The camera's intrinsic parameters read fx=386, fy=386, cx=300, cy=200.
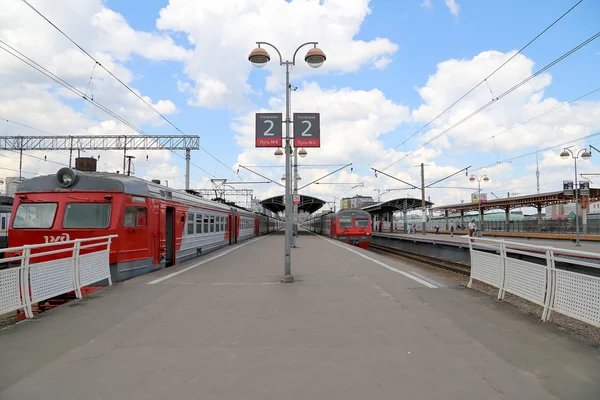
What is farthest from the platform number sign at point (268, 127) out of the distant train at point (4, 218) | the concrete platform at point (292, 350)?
the distant train at point (4, 218)

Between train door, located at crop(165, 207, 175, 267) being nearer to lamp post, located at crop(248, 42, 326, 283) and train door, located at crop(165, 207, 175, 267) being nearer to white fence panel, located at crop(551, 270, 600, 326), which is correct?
lamp post, located at crop(248, 42, 326, 283)

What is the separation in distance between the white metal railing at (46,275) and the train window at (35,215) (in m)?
0.69

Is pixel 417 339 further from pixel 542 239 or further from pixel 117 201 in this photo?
pixel 542 239

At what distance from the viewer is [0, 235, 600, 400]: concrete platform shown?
360cm

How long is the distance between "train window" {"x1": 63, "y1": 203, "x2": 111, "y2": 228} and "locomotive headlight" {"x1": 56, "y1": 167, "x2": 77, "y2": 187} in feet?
1.84

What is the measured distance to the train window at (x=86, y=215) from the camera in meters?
9.09

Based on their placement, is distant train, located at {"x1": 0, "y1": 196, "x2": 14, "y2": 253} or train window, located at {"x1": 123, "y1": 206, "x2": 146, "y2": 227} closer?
train window, located at {"x1": 123, "y1": 206, "x2": 146, "y2": 227}

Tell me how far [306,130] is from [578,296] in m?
6.68

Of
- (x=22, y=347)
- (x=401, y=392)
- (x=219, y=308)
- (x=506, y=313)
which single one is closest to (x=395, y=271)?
(x=506, y=313)

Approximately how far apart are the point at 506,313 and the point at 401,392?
12.3 ft

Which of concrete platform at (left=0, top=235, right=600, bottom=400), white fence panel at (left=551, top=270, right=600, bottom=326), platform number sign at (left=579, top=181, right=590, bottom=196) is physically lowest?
concrete platform at (left=0, top=235, right=600, bottom=400)

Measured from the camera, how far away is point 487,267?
828 cm

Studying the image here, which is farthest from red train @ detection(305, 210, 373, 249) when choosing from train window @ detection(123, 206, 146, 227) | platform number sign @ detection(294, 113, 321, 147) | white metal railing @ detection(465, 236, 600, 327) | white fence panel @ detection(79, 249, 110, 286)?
white fence panel @ detection(79, 249, 110, 286)

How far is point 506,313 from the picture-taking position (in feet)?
20.8
